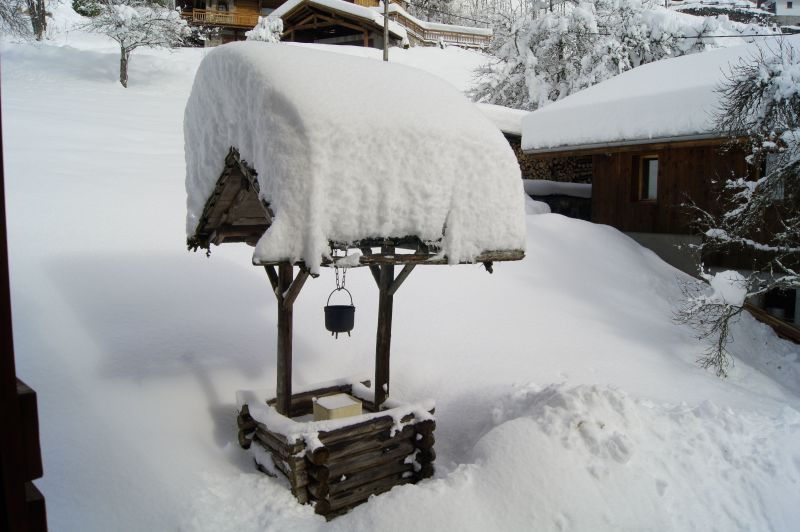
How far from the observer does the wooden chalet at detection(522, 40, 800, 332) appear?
448 inches

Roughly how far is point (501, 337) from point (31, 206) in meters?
7.75

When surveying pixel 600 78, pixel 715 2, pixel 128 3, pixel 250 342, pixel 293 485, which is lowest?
pixel 293 485

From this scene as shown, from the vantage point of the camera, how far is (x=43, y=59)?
26219mm

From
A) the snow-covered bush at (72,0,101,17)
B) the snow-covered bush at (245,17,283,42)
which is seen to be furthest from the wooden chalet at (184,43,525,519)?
the snow-covered bush at (245,17,283,42)

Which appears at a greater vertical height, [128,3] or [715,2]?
[715,2]

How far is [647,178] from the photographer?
13992mm

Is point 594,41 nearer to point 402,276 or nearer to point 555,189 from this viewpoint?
point 555,189

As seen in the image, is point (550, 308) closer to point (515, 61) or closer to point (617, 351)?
point (617, 351)

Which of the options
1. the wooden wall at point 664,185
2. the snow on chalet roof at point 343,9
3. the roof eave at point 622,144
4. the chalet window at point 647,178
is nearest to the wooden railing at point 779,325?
the wooden wall at point 664,185

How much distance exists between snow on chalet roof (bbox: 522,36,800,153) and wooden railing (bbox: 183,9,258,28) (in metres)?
24.4

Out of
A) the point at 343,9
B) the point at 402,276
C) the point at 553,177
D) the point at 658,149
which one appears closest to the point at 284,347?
the point at 402,276

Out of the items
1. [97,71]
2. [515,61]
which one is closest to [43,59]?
[97,71]

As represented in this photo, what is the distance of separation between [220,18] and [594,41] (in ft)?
66.8

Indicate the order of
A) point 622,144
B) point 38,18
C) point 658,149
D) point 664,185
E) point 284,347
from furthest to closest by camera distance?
point 38,18 → point 664,185 → point 658,149 → point 622,144 → point 284,347
